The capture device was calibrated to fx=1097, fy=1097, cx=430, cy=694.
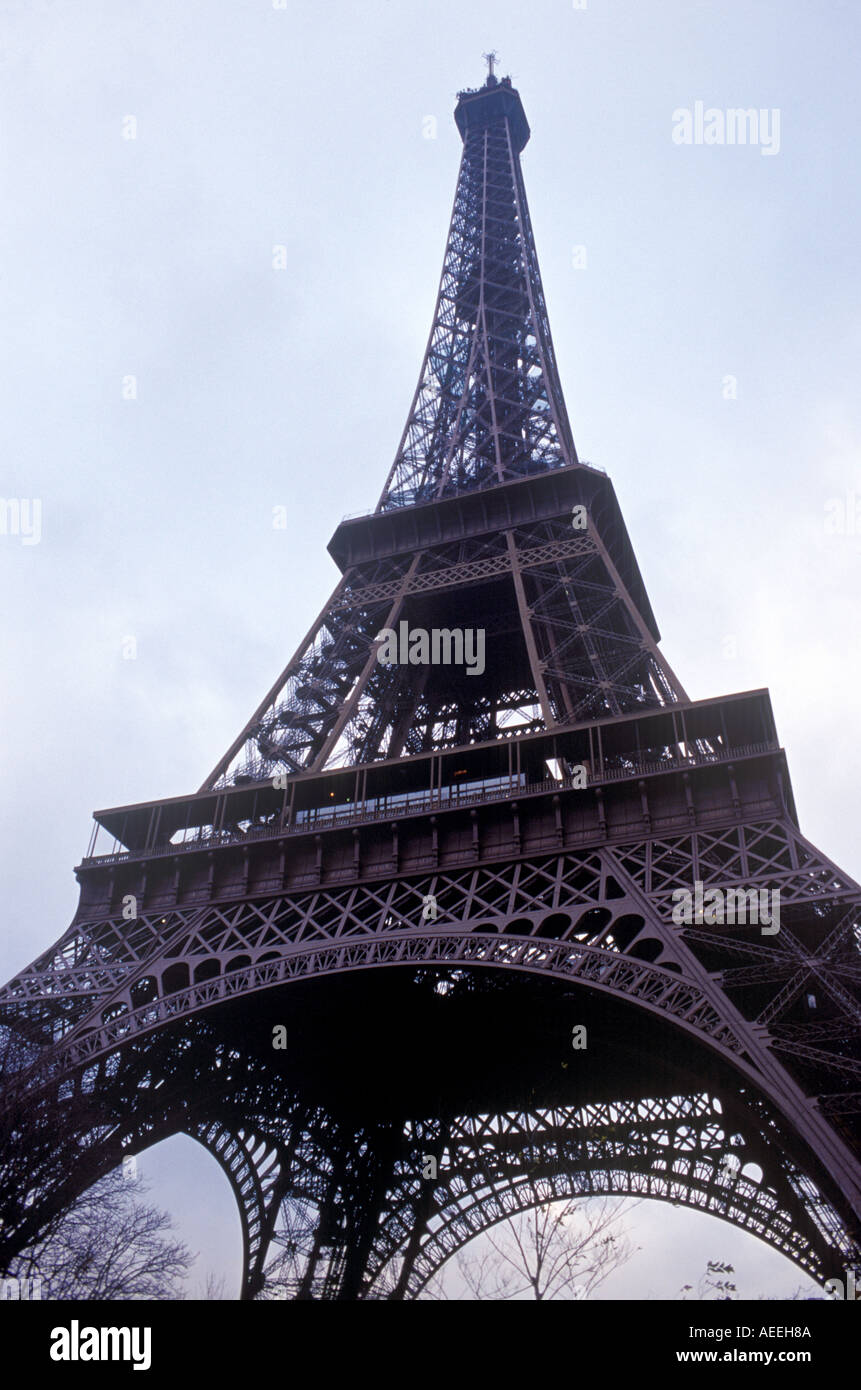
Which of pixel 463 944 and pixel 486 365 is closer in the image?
pixel 463 944

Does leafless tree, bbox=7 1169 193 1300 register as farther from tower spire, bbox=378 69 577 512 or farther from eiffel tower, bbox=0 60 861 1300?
tower spire, bbox=378 69 577 512

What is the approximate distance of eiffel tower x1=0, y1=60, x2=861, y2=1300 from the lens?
72.5 feet

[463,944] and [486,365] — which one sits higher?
[486,365]

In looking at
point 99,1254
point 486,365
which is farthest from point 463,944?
Answer: point 486,365

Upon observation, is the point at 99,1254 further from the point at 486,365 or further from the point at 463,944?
the point at 486,365

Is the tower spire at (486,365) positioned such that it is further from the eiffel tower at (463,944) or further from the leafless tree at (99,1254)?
the leafless tree at (99,1254)

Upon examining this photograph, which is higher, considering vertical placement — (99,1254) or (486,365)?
(486,365)

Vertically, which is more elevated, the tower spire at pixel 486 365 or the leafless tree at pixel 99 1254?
the tower spire at pixel 486 365

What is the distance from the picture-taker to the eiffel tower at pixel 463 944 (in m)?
22.1

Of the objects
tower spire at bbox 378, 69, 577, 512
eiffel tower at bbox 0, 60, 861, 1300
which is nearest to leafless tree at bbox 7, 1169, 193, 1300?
eiffel tower at bbox 0, 60, 861, 1300

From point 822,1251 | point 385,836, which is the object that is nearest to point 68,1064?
point 385,836

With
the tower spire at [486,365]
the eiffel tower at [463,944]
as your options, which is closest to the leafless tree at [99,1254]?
the eiffel tower at [463,944]

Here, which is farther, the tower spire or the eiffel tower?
the tower spire

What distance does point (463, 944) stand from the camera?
23438mm
